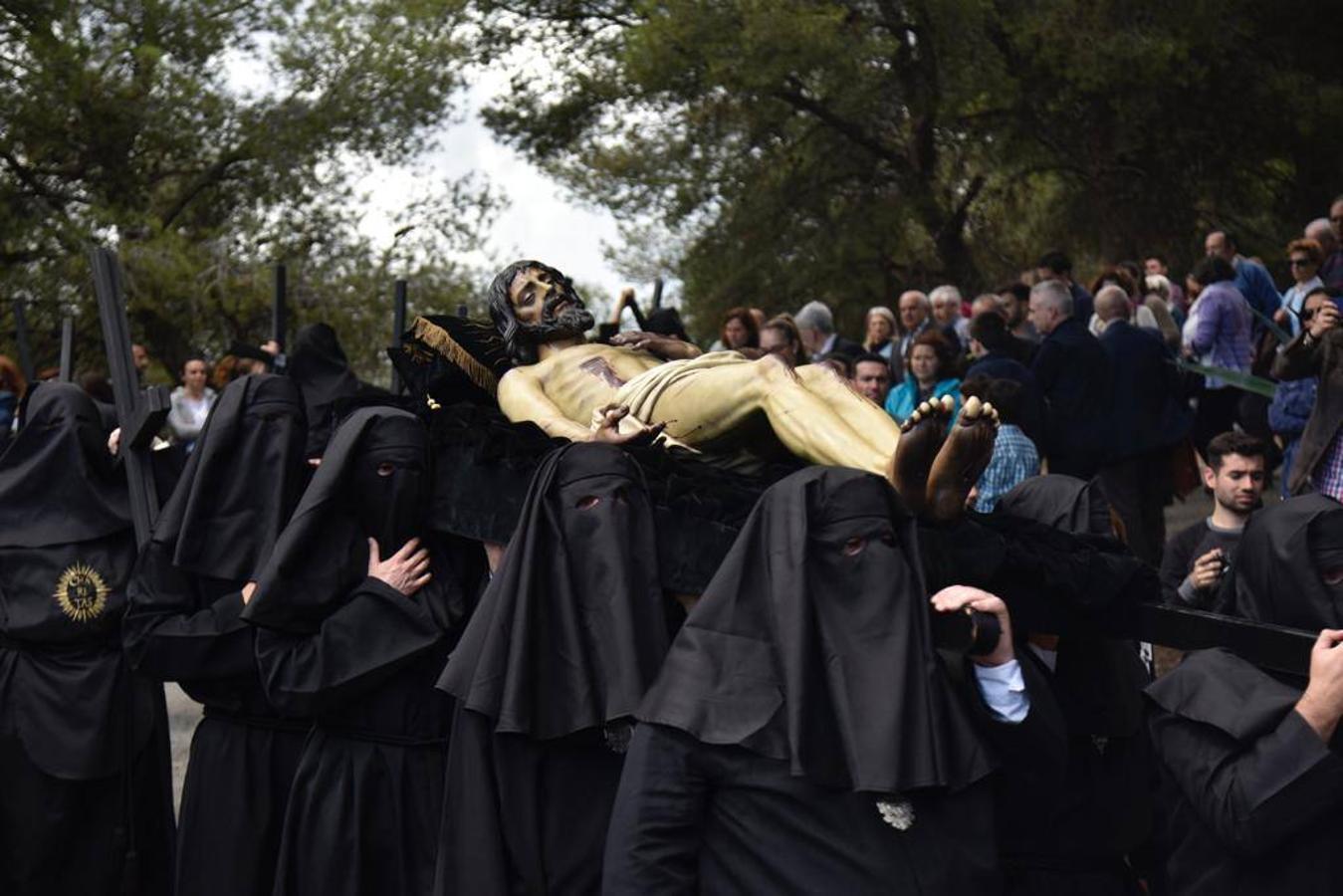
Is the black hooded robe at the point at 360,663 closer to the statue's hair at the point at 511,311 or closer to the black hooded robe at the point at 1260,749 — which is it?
the statue's hair at the point at 511,311

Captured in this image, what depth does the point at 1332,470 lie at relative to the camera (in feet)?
26.8

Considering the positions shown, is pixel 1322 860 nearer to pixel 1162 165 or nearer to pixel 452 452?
pixel 452 452

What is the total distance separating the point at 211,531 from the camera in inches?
226

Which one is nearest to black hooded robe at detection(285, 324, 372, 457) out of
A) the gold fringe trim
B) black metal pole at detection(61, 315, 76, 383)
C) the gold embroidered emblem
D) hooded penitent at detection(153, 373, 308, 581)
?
black metal pole at detection(61, 315, 76, 383)

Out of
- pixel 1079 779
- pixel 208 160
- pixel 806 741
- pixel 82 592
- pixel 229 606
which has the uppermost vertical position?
pixel 806 741

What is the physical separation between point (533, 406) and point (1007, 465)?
12.4 feet

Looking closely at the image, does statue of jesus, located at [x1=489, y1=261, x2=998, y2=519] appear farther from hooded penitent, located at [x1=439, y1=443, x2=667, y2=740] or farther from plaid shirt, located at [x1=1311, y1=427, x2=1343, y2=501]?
plaid shirt, located at [x1=1311, y1=427, x2=1343, y2=501]

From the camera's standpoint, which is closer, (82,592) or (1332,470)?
(82,592)

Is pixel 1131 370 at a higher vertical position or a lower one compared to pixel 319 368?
lower

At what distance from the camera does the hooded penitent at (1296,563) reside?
4090mm

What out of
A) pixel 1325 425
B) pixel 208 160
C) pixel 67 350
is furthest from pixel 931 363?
pixel 208 160

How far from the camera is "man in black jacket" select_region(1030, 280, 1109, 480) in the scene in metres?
10.0

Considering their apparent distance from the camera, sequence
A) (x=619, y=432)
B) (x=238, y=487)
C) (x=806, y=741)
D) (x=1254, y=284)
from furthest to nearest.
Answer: (x=1254, y=284) → (x=238, y=487) → (x=619, y=432) → (x=806, y=741)

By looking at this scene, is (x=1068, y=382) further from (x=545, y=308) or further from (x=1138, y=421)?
(x=545, y=308)
